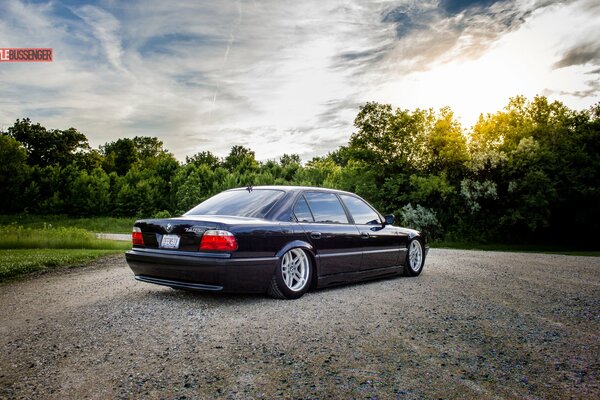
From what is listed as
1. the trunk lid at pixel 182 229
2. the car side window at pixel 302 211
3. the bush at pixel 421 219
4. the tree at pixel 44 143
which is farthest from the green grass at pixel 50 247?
the tree at pixel 44 143

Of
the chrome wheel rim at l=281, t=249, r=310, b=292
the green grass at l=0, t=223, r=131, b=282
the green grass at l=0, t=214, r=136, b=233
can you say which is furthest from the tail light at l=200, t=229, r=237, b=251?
the green grass at l=0, t=214, r=136, b=233

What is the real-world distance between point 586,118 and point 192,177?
36610 millimetres

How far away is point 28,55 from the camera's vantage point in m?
14.2

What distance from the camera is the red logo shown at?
13459 millimetres

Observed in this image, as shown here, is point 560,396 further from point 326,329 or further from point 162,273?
point 162,273

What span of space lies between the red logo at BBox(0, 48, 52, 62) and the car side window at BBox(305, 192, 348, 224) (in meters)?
11.0

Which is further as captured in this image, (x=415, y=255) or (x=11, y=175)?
(x=11, y=175)

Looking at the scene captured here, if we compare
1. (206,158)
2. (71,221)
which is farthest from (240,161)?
(71,221)

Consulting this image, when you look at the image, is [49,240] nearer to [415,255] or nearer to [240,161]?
[415,255]

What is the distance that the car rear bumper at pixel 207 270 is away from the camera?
5195 mm

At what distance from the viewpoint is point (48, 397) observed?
2.83m

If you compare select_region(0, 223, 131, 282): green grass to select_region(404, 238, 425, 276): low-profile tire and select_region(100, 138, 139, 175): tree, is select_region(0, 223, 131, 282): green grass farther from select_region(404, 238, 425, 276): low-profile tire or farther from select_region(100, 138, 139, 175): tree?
select_region(100, 138, 139, 175): tree

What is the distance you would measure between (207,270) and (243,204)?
4.16 ft

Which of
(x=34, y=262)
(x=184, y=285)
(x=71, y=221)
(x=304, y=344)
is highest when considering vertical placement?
(x=71, y=221)
